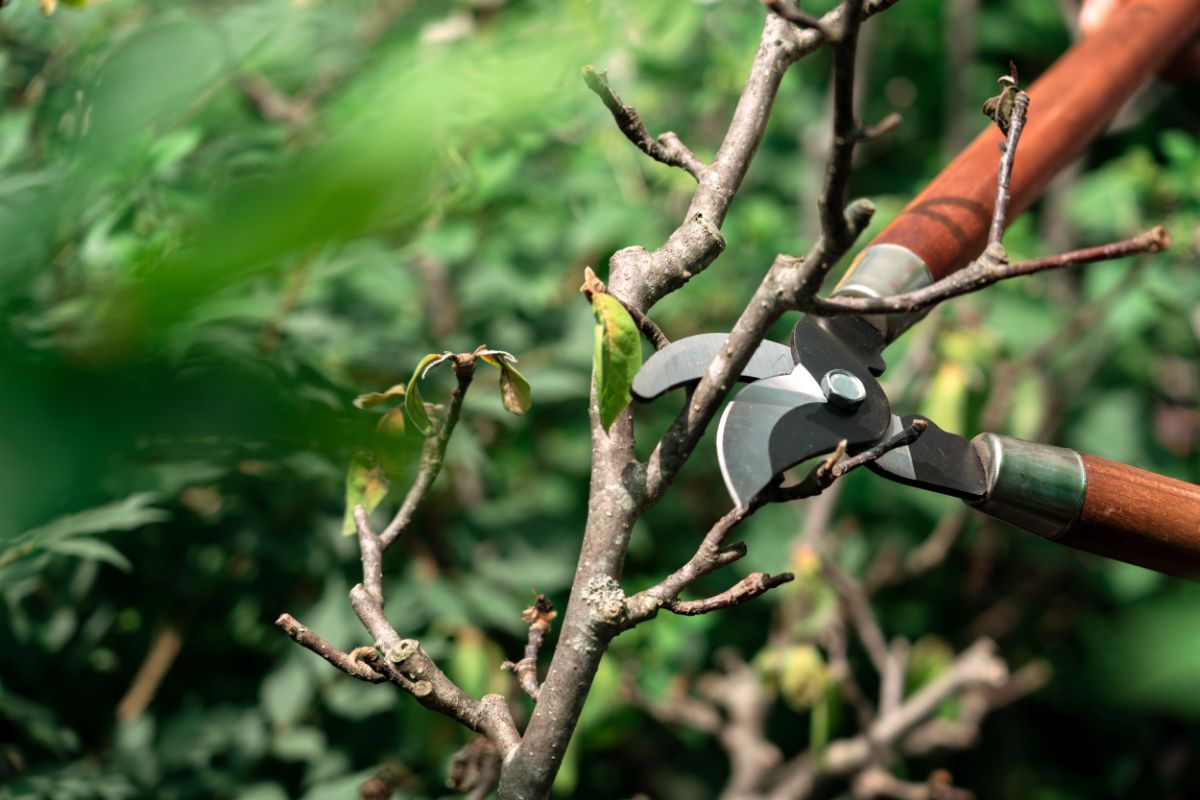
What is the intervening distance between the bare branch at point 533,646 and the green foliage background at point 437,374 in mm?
189

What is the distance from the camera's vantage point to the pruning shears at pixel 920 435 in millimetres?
708

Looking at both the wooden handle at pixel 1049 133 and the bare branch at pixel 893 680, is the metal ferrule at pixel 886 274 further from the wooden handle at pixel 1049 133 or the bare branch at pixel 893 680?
the bare branch at pixel 893 680

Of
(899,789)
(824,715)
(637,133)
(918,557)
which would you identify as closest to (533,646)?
(637,133)

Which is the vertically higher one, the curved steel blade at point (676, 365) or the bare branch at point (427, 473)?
the curved steel blade at point (676, 365)

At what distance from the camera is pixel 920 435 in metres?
0.74

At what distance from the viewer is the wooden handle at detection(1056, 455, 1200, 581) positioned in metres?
0.76

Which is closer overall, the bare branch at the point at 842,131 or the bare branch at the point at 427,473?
the bare branch at the point at 842,131

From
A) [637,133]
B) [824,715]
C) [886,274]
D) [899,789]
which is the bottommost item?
[899,789]

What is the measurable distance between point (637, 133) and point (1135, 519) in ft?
1.41

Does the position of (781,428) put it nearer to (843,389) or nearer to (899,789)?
(843,389)

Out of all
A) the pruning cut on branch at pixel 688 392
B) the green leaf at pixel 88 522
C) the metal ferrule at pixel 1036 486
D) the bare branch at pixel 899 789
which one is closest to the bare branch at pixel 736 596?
the pruning cut on branch at pixel 688 392

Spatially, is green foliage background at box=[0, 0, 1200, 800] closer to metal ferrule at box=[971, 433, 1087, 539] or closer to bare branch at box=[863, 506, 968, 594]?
bare branch at box=[863, 506, 968, 594]

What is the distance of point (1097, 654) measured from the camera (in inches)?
83.7

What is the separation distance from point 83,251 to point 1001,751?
6.36 ft
